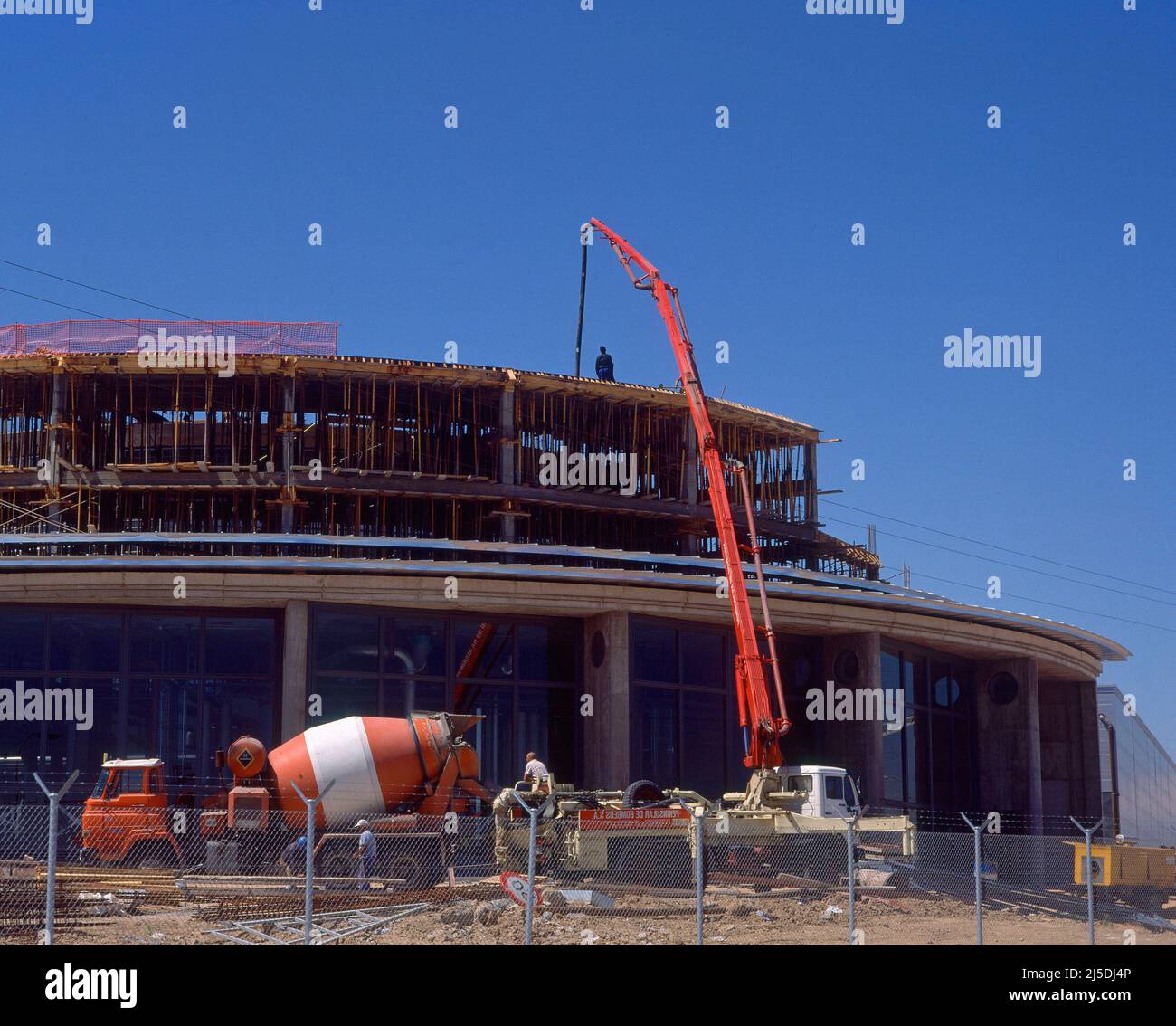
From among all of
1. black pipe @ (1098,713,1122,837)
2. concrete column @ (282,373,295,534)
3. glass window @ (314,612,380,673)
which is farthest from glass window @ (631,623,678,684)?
black pipe @ (1098,713,1122,837)

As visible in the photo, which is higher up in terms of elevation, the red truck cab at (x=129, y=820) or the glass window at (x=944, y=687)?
the glass window at (x=944, y=687)

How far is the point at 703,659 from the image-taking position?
35.7 m

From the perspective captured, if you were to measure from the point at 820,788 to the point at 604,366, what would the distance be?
1899 cm

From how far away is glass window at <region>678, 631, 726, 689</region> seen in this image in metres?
35.3

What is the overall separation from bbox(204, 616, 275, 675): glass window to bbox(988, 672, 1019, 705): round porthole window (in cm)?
1949

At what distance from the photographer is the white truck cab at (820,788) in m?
31.4

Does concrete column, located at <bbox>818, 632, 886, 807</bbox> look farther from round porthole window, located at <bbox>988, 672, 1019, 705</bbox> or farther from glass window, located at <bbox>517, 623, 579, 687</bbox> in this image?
glass window, located at <bbox>517, 623, 579, 687</bbox>

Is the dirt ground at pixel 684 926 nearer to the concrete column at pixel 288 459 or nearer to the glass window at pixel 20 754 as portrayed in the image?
the glass window at pixel 20 754

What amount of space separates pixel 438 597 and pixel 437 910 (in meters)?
11.7

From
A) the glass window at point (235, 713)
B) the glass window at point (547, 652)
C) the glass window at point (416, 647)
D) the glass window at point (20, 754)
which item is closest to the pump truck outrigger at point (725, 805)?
the glass window at point (547, 652)

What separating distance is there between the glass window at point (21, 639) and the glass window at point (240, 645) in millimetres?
3433

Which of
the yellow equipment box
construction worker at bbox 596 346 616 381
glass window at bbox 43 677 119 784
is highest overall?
construction worker at bbox 596 346 616 381
